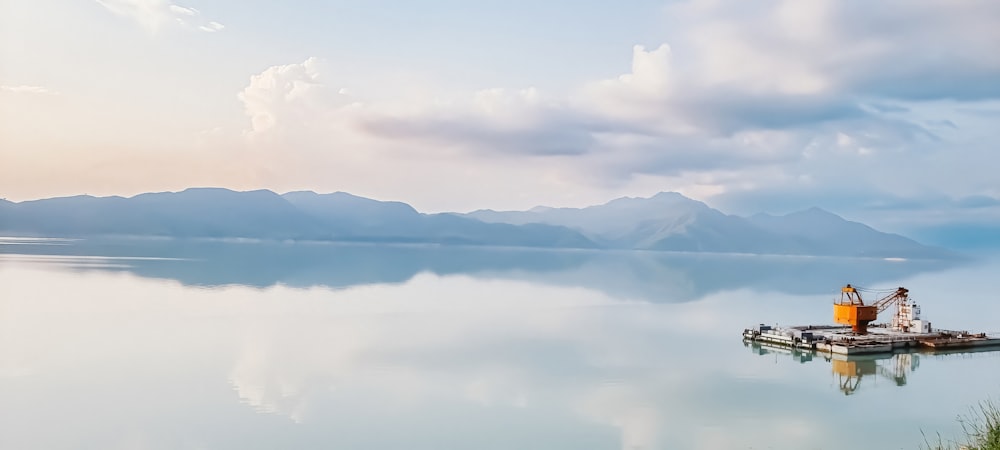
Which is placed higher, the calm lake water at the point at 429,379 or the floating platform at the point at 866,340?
the floating platform at the point at 866,340

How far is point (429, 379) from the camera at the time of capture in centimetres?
2811

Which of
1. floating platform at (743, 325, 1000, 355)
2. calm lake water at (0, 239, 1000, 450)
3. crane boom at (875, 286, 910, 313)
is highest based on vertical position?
crane boom at (875, 286, 910, 313)

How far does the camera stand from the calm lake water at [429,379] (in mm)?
20875

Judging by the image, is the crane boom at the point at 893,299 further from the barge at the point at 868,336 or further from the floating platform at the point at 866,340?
the floating platform at the point at 866,340

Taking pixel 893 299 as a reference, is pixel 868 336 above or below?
below

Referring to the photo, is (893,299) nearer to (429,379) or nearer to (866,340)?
(866,340)

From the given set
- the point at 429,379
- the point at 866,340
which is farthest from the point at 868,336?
the point at 429,379

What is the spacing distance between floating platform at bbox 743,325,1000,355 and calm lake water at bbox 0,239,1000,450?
148 centimetres

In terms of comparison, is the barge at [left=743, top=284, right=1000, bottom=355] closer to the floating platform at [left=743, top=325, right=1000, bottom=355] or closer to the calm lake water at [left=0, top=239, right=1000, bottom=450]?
the floating platform at [left=743, top=325, right=1000, bottom=355]

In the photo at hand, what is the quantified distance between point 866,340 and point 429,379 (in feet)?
88.0

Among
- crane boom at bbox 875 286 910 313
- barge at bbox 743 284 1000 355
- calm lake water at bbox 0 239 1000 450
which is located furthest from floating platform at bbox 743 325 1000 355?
crane boom at bbox 875 286 910 313

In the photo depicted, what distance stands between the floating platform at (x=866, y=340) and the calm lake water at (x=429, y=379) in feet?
4.84

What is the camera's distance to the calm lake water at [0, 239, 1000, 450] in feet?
68.5

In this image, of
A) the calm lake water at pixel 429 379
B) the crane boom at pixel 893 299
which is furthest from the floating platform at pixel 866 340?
the crane boom at pixel 893 299
